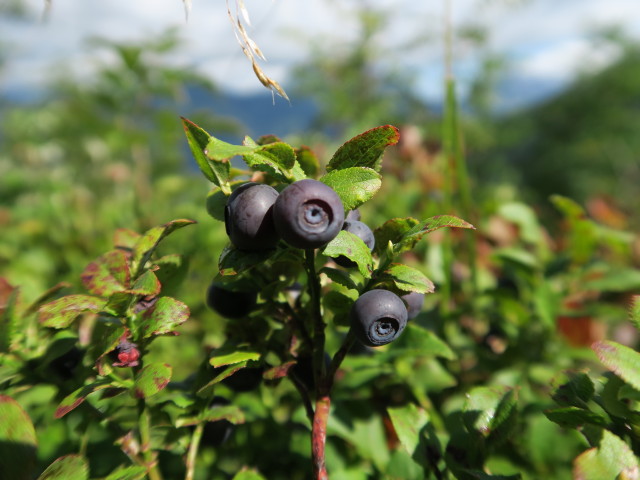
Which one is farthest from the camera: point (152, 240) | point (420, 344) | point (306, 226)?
point (420, 344)

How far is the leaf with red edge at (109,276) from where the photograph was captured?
503 millimetres

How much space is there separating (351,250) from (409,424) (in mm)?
283

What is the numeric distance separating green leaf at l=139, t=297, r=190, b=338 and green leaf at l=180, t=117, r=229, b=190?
0.13 metres

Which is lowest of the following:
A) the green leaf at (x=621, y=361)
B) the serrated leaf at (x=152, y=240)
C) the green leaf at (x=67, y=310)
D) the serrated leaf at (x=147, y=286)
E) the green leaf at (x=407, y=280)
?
the green leaf at (x=621, y=361)

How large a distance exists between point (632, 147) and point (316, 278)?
68.3 feet

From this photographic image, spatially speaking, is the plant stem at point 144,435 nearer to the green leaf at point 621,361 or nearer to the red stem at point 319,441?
the red stem at point 319,441

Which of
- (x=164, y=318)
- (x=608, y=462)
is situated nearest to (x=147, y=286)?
(x=164, y=318)

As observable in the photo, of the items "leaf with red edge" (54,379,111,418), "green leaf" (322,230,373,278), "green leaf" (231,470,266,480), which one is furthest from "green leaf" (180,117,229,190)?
"green leaf" (231,470,266,480)

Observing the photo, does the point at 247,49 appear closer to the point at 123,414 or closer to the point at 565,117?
the point at 123,414

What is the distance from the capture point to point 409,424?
0.58m

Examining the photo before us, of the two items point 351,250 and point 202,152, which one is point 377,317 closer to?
point 351,250

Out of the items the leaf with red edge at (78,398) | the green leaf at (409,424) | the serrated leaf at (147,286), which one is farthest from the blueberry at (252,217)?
the green leaf at (409,424)

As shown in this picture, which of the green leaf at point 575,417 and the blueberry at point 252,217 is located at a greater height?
the blueberry at point 252,217

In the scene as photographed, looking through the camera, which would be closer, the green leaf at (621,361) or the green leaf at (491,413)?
the green leaf at (621,361)
